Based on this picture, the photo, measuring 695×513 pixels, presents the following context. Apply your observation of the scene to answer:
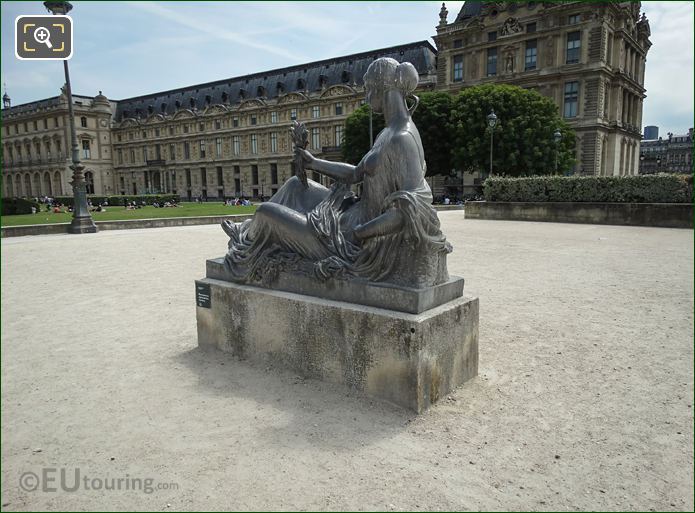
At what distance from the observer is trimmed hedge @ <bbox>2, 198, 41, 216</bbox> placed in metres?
26.8

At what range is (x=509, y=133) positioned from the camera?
1362 inches

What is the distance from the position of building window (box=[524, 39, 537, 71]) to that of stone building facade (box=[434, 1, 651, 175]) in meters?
0.09

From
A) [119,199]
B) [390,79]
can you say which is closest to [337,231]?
[390,79]

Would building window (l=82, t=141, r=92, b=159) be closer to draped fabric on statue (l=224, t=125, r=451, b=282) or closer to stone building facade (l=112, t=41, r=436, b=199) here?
stone building facade (l=112, t=41, r=436, b=199)

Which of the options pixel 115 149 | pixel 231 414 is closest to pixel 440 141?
pixel 231 414

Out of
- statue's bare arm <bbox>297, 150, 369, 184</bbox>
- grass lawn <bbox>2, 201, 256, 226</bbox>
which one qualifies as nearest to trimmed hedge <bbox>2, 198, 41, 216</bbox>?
grass lawn <bbox>2, 201, 256, 226</bbox>

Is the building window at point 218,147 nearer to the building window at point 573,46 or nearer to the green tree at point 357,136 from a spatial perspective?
the green tree at point 357,136

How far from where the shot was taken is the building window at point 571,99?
44131mm

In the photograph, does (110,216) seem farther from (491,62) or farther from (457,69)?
(491,62)

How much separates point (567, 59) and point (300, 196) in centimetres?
4907

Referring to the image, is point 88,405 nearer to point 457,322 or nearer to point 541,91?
point 457,322

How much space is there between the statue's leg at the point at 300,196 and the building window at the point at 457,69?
168ft

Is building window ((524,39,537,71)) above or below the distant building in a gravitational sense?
above

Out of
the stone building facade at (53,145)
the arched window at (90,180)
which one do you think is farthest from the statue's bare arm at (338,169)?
the arched window at (90,180)
